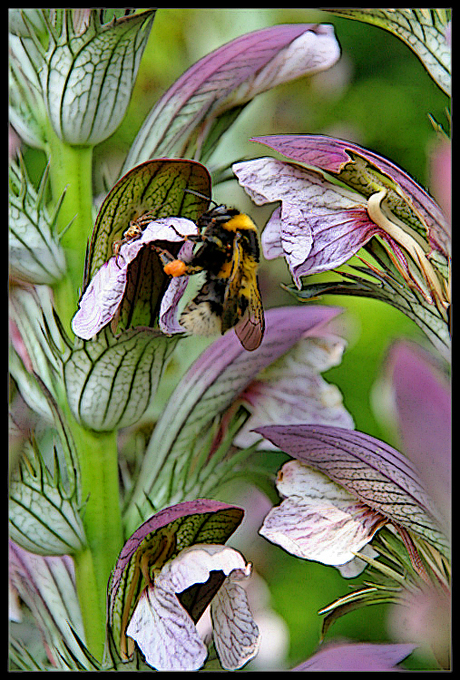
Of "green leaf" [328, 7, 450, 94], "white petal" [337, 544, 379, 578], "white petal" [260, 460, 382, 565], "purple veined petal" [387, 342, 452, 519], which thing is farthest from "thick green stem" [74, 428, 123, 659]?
"green leaf" [328, 7, 450, 94]

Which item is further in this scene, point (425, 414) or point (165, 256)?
point (425, 414)

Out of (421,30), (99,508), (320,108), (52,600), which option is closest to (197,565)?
(99,508)

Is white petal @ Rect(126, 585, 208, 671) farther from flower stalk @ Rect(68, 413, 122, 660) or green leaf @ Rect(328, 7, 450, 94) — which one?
green leaf @ Rect(328, 7, 450, 94)

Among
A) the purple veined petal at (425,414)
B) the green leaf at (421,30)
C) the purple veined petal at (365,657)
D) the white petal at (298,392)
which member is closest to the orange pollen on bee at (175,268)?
the white petal at (298,392)

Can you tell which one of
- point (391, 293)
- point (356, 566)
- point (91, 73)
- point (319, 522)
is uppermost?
point (91, 73)

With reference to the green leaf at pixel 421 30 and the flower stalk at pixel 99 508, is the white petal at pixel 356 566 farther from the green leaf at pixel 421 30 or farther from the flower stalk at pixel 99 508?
the green leaf at pixel 421 30

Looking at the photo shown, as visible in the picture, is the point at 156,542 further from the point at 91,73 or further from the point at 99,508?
the point at 91,73

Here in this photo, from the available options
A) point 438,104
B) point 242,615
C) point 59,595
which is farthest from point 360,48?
point 59,595
